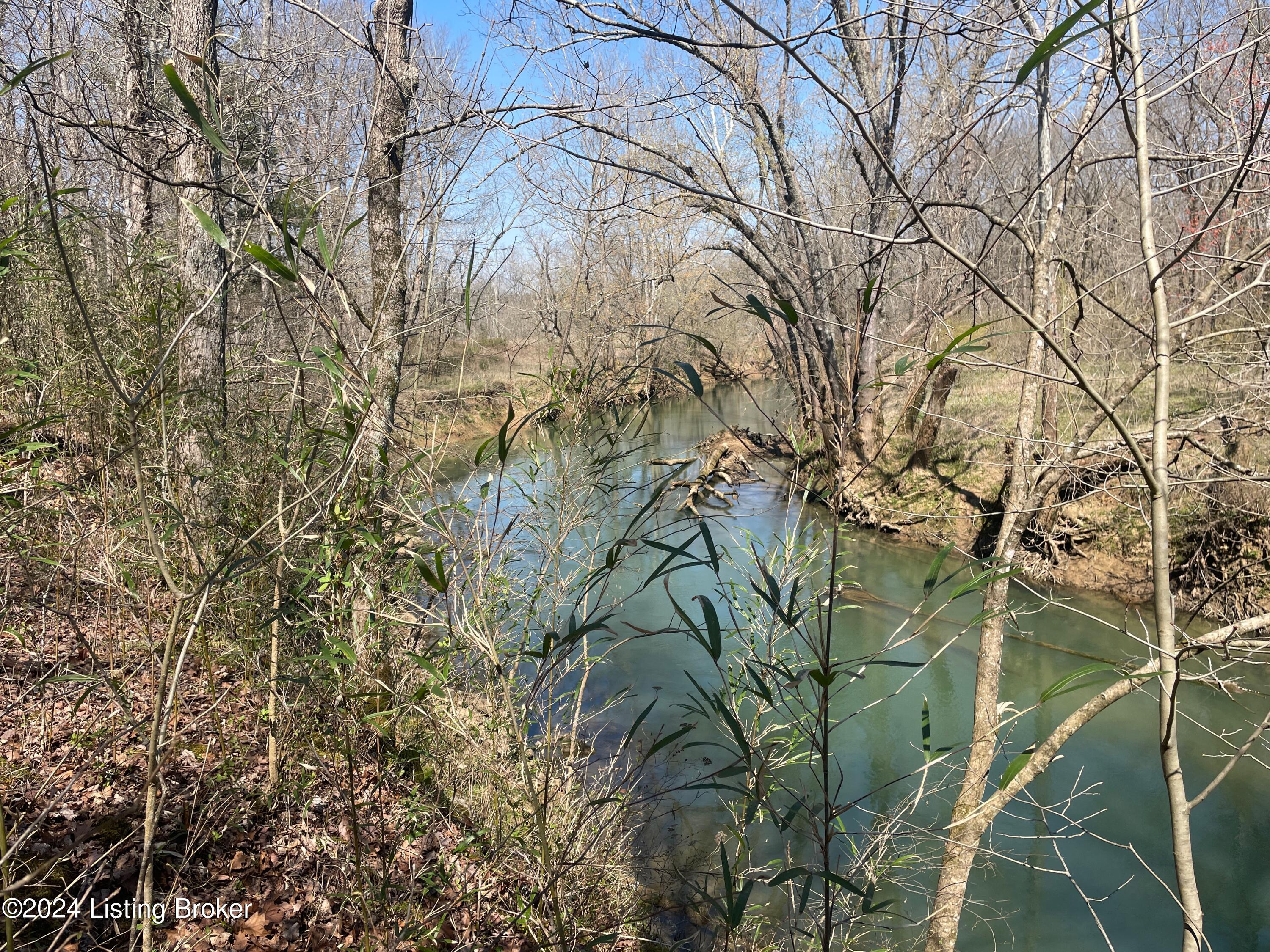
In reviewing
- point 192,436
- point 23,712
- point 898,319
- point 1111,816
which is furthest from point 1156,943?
point 898,319

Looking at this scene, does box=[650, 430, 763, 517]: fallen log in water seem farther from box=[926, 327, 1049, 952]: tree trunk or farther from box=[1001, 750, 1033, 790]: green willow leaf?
box=[1001, 750, 1033, 790]: green willow leaf

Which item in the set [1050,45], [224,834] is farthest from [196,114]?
[224,834]

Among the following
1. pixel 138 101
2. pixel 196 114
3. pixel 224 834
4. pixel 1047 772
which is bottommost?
pixel 1047 772

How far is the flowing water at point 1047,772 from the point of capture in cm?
418

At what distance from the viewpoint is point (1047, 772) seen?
220 inches

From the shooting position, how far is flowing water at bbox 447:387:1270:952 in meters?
4.18

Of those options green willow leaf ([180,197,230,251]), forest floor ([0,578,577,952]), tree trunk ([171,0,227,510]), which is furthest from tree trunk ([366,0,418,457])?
green willow leaf ([180,197,230,251])

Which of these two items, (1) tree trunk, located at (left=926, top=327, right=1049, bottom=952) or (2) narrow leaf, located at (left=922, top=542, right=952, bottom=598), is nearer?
(2) narrow leaf, located at (left=922, top=542, right=952, bottom=598)

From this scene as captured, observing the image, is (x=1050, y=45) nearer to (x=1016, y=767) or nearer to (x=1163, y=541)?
(x=1163, y=541)

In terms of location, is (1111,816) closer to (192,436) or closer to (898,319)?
(192,436)

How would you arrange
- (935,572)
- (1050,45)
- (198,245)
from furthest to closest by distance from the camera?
1. (198,245)
2. (935,572)
3. (1050,45)

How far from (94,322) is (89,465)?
93cm

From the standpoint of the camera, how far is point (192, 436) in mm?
4328

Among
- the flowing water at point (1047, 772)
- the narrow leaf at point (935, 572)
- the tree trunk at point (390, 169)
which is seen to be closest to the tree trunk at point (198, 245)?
the tree trunk at point (390, 169)
